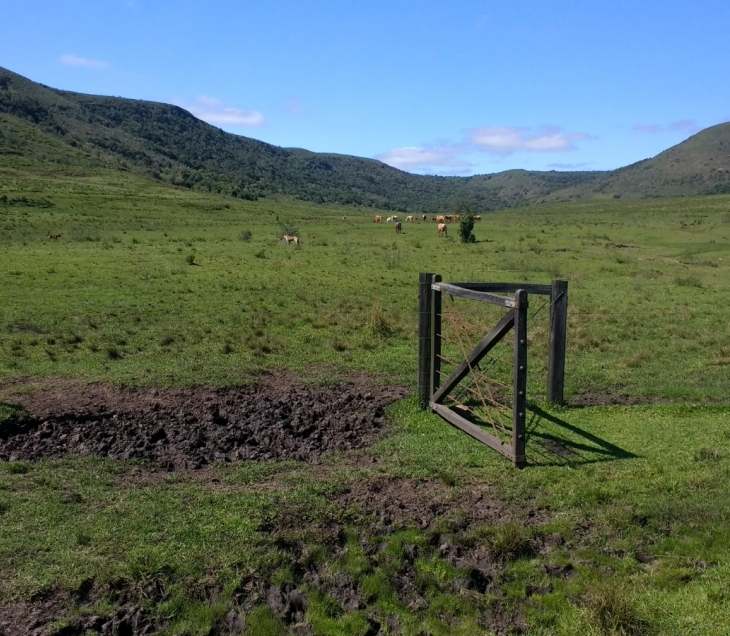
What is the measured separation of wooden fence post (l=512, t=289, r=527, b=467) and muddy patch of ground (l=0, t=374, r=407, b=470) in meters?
2.08

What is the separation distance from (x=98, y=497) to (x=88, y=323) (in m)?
10.5

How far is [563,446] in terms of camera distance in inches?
320

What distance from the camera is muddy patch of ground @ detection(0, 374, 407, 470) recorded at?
8.11 metres

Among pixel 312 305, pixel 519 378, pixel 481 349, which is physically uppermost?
pixel 481 349

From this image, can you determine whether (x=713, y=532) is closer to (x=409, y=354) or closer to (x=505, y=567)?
Result: (x=505, y=567)

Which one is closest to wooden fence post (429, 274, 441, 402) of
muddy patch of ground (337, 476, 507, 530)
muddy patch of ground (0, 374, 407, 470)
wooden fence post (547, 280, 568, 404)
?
muddy patch of ground (0, 374, 407, 470)

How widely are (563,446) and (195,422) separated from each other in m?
5.01

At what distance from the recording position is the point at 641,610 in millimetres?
4578

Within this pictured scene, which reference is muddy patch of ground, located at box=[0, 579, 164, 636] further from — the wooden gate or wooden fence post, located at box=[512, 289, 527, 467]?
the wooden gate

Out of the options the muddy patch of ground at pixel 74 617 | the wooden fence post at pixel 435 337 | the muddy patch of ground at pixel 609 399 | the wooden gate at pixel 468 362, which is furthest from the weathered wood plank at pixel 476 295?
the muddy patch of ground at pixel 74 617

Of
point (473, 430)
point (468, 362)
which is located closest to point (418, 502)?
point (473, 430)

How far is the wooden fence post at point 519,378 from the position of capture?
7301 mm

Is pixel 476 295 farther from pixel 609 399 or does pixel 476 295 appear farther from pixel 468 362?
pixel 609 399

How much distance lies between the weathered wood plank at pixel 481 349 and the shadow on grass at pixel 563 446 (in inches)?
47.0
